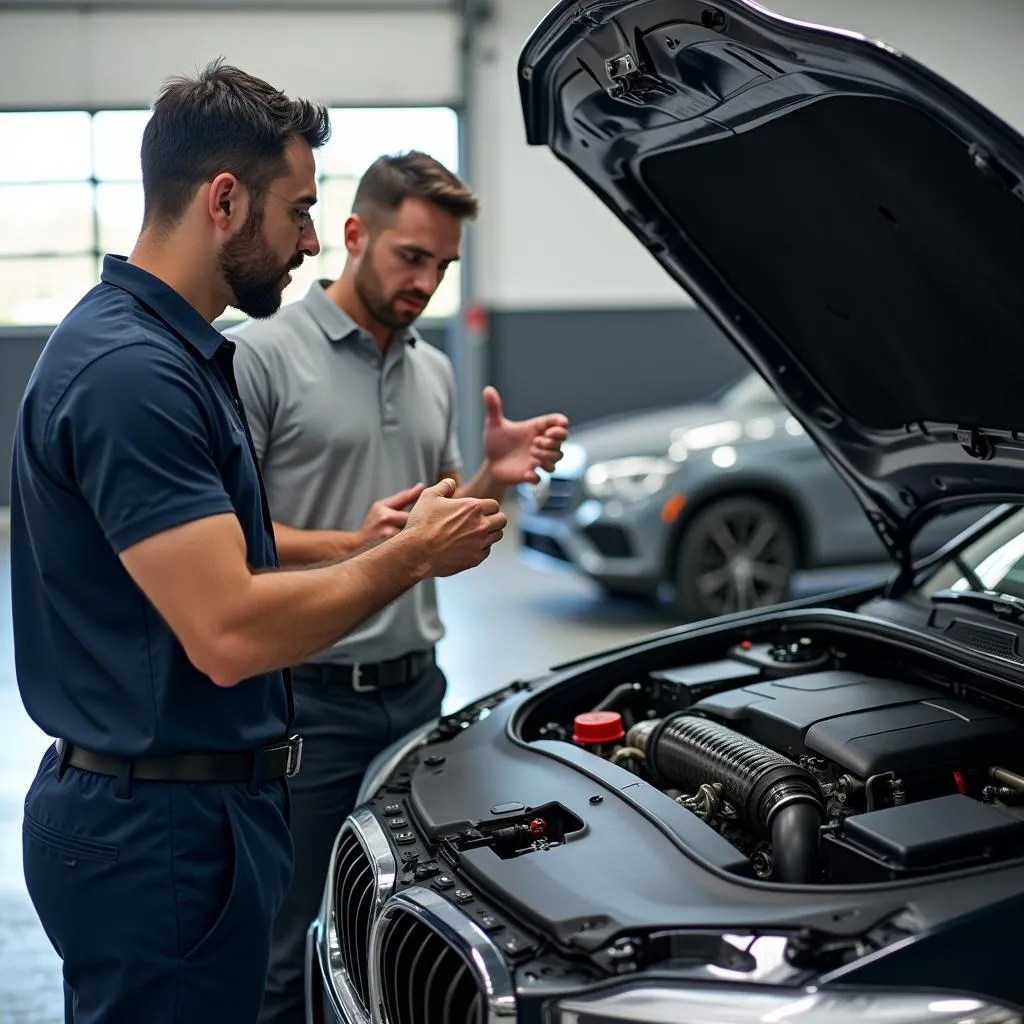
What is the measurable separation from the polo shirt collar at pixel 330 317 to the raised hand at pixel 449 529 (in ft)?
2.92

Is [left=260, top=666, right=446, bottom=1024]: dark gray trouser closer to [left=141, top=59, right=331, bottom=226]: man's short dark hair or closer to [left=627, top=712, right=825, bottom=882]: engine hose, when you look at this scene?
[left=627, top=712, right=825, bottom=882]: engine hose

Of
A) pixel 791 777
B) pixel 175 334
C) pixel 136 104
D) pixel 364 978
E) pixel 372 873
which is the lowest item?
pixel 364 978

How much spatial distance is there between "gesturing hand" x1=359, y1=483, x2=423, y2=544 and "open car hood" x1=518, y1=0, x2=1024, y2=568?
2.17 feet

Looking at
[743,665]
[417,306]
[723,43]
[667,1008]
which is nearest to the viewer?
[667,1008]

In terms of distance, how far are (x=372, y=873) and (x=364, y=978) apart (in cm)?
16

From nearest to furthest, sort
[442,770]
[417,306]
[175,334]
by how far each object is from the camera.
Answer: [175,334] < [442,770] < [417,306]

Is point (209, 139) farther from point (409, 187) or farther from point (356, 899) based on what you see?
point (356, 899)

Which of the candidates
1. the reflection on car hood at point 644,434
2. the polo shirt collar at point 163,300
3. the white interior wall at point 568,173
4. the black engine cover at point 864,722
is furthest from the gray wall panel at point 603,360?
the polo shirt collar at point 163,300

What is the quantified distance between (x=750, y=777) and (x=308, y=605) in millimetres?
754

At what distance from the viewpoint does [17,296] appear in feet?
35.4

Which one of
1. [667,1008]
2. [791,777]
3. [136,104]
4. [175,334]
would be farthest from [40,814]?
[136,104]

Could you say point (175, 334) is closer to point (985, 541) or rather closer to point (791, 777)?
point (791, 777)

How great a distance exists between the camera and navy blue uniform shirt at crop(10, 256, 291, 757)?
1.58 meters

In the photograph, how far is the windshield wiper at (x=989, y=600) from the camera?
7.80 ft
